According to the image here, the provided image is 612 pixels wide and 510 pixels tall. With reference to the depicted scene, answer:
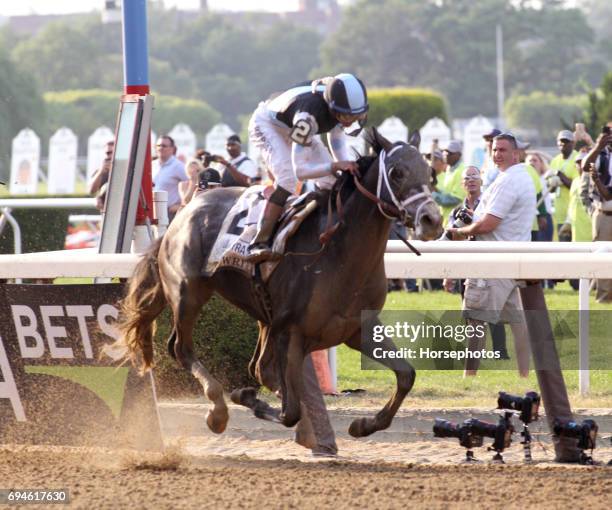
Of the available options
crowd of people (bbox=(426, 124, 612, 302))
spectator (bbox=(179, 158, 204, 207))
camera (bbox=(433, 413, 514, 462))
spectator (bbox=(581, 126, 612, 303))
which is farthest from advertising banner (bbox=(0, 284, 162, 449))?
spectator (bbox=(581, 126, 612, 303))

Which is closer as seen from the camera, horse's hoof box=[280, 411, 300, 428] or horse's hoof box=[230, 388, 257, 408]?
horse's hoof box=[280, 411, 300, 428]

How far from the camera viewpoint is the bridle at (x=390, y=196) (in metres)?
6.10

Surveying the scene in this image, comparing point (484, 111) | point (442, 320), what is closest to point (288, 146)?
point (442, 320)

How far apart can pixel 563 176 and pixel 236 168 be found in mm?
3940

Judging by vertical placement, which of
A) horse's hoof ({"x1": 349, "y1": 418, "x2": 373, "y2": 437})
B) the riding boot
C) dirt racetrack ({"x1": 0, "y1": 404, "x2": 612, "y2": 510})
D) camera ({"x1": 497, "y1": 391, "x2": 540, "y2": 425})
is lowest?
dirt racetrack ({"x1": 0, "y1": 404, "x2": 612, "y2": 510})

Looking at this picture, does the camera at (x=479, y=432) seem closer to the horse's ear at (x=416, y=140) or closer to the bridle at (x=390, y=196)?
the bridle at (x=390, y=196)

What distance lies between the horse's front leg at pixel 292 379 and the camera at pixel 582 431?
136cm

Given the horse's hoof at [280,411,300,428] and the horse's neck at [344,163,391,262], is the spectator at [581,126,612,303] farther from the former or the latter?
the horse's hoof at [280,411,300,428]

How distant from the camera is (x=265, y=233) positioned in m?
6.71

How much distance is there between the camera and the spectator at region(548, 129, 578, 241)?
14.4m

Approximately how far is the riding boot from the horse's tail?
2.58ft

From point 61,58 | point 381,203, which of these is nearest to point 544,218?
point 381,203

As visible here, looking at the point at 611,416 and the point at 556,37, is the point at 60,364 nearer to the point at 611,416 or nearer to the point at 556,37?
the point at 611,416

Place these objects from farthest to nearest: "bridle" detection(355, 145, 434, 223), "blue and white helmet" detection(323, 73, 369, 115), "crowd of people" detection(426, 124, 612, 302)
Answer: "crowd of people" detection(426, 124, 612, 302), "blue and white helmet" detection(323, 73, 369, 115), "bridle" detection(355, 145, 434, 223)
